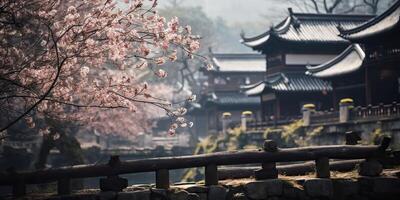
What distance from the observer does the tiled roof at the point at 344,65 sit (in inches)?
1346

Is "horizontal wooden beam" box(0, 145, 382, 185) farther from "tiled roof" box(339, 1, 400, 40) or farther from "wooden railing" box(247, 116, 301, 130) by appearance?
"wooden railing" box(247, 116, 301, 130)

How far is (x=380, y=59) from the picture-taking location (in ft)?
98.9

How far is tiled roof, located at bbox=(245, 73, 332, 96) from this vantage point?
40500 millimetres

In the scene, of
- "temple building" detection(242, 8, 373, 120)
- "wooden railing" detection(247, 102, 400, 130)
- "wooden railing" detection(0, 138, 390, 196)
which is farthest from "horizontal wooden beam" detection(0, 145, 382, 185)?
"temple building" detection(242, 8, 373, 120)

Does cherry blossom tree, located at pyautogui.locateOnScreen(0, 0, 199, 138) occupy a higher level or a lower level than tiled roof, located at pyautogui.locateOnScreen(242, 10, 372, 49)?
lower

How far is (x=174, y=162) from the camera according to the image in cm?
1088

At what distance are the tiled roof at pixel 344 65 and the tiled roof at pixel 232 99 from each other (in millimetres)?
17297

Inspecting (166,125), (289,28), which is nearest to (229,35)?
(166,125)

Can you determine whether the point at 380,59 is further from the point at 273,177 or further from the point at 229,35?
the point at 229,35

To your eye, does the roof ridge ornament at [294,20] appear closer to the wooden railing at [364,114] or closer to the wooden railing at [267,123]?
the wooden railing at [267,123]

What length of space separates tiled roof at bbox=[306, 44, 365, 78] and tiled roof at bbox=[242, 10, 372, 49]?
16.9 feet

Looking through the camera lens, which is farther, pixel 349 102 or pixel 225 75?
pixel 225 75

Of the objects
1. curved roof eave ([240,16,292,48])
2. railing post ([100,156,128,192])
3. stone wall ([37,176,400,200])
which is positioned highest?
curved roof eave ([240,16,292,48])

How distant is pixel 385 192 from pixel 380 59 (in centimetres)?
2031
